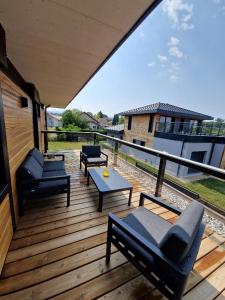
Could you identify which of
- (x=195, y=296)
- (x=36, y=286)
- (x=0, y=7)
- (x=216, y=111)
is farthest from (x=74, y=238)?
(x=216, y=111)

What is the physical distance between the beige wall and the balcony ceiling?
10.0 meters

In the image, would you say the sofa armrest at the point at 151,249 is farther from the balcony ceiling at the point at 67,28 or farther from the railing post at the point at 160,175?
the balcony ceiling at the point at 67,28

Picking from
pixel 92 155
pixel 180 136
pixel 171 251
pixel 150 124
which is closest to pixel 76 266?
pixel 171 251

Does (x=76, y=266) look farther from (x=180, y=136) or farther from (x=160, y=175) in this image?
(x=180, y=136)

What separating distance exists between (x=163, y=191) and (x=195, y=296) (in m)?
1.74

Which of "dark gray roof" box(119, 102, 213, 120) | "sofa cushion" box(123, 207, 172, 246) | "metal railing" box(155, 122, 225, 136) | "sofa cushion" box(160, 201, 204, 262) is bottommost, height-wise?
"sofa cushion" box(123, 207, 172, 246)

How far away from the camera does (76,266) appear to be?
1471 millimetres

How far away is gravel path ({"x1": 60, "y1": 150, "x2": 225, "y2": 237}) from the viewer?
6.94 feet

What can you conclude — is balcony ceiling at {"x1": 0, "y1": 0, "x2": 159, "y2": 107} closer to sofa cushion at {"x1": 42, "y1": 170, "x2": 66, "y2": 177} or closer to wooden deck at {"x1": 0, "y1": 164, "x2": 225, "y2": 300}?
sofa cushion at {"x1": 42, "y1": 170, "x2": 66, "y2": 177}

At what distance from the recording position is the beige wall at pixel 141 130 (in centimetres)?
1183

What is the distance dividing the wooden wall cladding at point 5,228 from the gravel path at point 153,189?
95.7 inches

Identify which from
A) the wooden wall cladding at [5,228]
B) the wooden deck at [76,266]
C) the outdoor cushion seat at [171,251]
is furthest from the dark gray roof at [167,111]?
→ the wooden wall cladding at [5,228]

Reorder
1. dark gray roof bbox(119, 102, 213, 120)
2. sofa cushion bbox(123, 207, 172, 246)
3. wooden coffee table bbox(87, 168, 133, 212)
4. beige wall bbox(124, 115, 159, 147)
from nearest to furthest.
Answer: sofa cushion bbox(123, 207, 172, 246)
wooden coffee table bbox(87, 168, 133, 212)
dark gray roof bbox(119, 102, 213, 120)
beige wall bbox(124, 115, 159, 147)

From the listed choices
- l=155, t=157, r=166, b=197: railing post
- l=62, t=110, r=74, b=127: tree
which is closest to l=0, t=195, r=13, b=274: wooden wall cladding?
l=155, t=157, r=166, b=197: railing post
